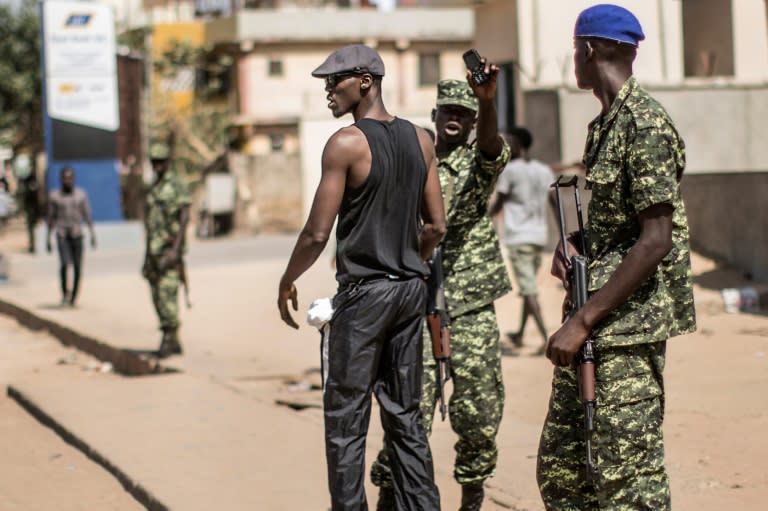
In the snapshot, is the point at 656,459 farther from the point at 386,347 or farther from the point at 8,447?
the point at 8,447

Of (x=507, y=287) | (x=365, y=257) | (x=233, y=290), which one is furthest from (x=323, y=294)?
(x=365, y=257)

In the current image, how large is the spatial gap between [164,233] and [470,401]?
6.36m

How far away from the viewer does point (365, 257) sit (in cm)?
434

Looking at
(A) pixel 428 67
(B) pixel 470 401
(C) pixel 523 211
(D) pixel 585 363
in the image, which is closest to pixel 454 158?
(B) pixel 470 401

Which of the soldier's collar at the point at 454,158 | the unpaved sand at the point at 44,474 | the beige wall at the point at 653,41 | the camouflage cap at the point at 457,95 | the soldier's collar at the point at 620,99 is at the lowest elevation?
the unpaved sand at the point at 44,474

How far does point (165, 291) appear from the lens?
11.1m

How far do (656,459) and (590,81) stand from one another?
3.63 feet

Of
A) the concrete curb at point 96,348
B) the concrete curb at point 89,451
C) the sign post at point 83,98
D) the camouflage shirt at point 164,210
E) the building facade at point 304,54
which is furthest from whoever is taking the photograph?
the building facade at point 304,54

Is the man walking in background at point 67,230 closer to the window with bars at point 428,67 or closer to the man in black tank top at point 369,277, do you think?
the man in black tank top at point 369,277

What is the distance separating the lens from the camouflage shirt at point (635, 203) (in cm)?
353

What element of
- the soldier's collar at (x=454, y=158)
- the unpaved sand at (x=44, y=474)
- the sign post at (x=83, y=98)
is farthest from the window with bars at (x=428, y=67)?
the soldier's collar at (x=454, y=158)

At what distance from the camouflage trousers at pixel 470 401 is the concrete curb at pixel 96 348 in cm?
540

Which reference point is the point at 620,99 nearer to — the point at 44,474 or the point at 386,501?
the point at 386,501

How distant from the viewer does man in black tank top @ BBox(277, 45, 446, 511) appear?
14.0 feet
